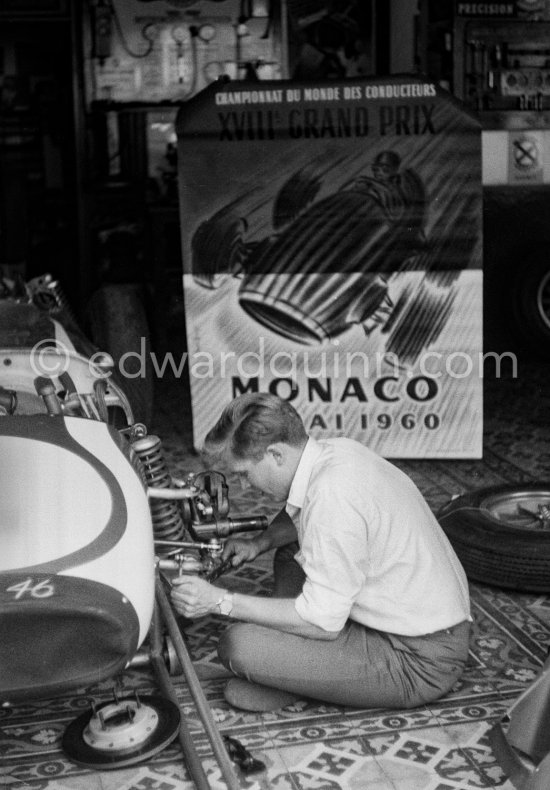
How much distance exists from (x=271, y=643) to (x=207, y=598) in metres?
0.25

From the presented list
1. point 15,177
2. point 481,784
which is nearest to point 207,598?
point 481,784

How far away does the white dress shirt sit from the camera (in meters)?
3.15

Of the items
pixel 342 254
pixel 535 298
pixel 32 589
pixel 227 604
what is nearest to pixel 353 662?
pixel 227 604

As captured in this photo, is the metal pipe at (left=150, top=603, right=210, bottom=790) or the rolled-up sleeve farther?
the rolled-up sleeve

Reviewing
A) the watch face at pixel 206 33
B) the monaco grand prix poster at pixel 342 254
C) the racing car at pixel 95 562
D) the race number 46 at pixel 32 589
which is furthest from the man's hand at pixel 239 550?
the watch face at pixel 206 33

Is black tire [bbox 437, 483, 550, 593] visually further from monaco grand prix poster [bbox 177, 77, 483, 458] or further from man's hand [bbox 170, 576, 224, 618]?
man's hand [bbox 170, 576, 224, 618]

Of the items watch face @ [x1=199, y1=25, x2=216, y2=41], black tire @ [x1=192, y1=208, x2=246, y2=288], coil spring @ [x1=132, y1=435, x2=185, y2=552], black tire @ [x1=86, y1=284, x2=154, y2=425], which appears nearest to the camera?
coil spring @ [x1=132, y1=435, x2=185, y2=552]

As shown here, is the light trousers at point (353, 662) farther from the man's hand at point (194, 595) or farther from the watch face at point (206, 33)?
the watch face at point (206, 33)

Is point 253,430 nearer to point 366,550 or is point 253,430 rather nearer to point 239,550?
point 366,550

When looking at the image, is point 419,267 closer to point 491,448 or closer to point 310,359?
point 310,359

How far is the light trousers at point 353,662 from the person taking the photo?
330 cm

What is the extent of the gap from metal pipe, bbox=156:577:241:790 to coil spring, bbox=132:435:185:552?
0.87 feet

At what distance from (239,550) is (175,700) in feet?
1.82

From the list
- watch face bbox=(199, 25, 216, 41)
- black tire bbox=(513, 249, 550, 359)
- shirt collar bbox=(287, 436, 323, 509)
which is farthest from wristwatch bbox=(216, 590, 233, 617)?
watch face bbox=(199, 25, 216, 41)
